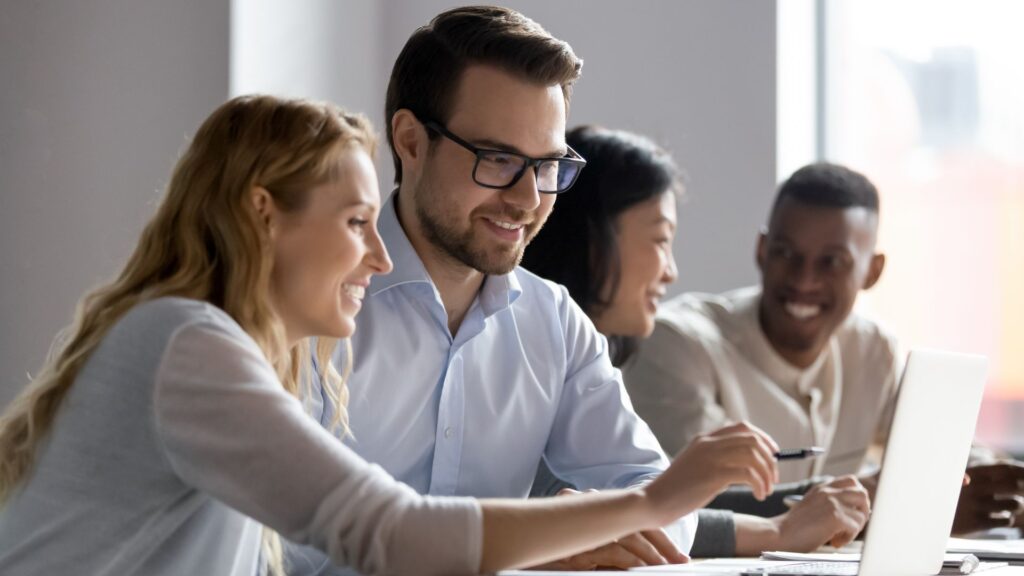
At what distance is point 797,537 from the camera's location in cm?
190

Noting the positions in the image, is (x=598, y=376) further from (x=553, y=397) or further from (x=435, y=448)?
(x=435, y=448)

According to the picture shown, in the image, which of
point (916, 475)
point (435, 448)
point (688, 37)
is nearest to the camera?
point (916, 475)

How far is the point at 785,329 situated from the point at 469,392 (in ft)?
4.59

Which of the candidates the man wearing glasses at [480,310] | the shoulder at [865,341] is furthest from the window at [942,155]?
the man wearing glasses at [480,310]

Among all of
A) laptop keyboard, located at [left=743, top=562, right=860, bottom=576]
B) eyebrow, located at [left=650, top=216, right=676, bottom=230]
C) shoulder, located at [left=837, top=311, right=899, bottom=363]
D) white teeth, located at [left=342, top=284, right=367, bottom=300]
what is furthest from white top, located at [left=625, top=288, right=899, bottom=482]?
white teeth, located at [left=342, top=284, right=367, bottom=300]

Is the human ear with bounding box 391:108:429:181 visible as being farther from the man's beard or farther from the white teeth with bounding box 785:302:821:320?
the white teeth with bounding box 785:302:821:320

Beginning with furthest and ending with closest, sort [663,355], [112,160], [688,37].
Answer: [688,37], [663,355], [112,160]

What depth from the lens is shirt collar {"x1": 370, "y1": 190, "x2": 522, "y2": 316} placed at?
1.82 metres

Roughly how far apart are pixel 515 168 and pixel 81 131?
101 cm

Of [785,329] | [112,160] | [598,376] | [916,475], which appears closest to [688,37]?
[785,329]

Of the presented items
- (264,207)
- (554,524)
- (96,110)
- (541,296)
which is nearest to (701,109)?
(96,110)

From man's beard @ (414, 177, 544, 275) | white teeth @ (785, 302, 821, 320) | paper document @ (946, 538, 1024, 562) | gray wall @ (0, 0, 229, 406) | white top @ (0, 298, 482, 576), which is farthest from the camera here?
white teeth @ (785, 302, 821, 320)

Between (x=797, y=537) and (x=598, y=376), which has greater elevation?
(x=598, y=376)

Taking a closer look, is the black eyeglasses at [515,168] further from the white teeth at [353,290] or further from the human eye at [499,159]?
the white teeth at [353,290]
